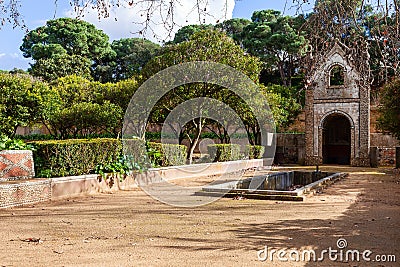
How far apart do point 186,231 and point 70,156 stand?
15.8 feet

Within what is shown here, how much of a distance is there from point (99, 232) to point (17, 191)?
2.90m

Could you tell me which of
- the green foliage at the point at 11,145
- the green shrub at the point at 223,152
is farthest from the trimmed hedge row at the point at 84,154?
the green shrub at the point at 223,152

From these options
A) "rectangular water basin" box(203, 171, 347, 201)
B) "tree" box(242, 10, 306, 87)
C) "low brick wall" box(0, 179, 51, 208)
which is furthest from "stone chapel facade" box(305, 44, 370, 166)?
"low brick wall" box(0, 179, 51, 208)

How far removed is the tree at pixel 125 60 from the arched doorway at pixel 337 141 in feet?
55.0

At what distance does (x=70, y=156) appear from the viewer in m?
9.62

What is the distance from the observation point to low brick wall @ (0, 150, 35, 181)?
840 centimetres

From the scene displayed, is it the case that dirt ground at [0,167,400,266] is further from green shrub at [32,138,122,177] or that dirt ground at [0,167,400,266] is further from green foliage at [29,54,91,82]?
green foliage at [29,54,91,82]

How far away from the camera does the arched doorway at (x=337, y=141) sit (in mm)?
25192

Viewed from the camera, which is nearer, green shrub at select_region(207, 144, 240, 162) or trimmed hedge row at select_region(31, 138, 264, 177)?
trimmed hedge row at select_region(31, 138, 264, 177)

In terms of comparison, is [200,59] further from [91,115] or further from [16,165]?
[16,165]

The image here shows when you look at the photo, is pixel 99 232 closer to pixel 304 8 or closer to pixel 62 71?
pixel 304 8

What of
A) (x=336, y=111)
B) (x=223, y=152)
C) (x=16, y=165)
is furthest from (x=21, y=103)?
→ (x=336, y=111)

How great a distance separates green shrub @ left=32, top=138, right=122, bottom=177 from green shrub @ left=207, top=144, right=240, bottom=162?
8.17m

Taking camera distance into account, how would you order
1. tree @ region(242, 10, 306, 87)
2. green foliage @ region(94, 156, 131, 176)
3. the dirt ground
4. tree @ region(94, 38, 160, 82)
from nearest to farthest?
the dirt ground, green foliage @ region(94, 156, 131, 176), tree @ region(242, 10, 306, 87), tree @ region(94, 38, 160, 82)
